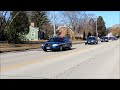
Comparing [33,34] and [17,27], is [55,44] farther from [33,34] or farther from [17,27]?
[33,34]

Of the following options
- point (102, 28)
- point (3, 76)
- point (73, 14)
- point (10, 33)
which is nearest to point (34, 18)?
point (73, 14)

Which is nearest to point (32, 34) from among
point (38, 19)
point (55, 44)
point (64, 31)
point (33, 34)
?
point (33, 34)

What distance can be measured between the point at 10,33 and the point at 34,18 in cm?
6811

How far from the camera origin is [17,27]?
59156mm

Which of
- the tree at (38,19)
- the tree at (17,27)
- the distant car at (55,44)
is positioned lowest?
the distant car at (55,44)

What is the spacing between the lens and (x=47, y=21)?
128m

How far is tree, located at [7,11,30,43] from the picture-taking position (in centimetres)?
5750

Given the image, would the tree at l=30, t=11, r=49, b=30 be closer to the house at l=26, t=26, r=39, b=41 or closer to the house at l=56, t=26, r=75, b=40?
the house at l=56, t=26, r=75, b=40

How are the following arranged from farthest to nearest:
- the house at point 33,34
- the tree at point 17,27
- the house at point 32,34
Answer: the house at point 32,34
the house at point 33,34
the tree at point 17,27

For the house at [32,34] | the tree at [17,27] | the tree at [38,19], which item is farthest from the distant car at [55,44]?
the tree at [38,19]

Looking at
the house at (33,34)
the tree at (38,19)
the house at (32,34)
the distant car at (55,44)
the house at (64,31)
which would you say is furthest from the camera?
the house at (64,31)

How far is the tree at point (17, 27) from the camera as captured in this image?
189 ft

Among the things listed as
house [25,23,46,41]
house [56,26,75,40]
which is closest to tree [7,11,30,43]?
house [25,23,46,41]

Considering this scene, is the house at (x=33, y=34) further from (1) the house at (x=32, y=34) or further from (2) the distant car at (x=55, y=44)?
(2) the distant car at (x=55, y=44)
